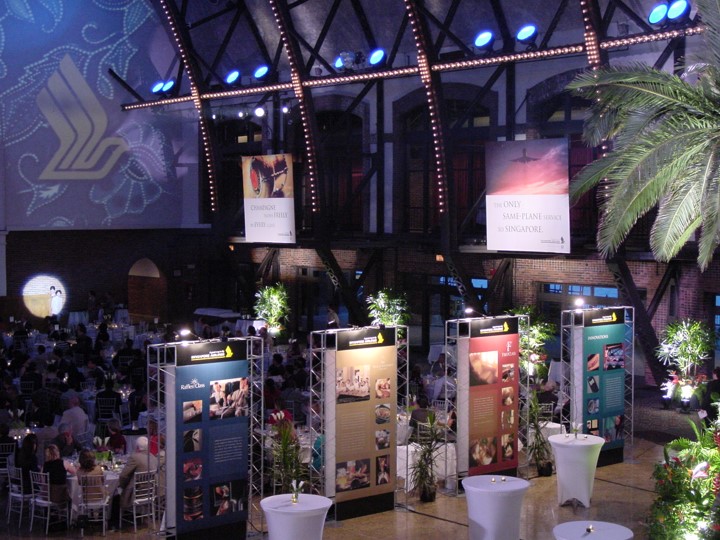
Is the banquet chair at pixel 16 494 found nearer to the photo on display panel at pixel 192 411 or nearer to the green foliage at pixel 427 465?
the photo on display panel at pixel 192 411

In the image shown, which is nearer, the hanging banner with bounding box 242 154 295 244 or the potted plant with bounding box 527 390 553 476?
the potted plant with bounding box 527 390 553 476

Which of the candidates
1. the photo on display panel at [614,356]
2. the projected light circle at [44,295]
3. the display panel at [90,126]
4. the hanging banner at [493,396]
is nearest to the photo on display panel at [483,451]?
Result: the hanging banner at [493,396]

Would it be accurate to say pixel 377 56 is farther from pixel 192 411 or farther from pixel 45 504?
pixel 45 504

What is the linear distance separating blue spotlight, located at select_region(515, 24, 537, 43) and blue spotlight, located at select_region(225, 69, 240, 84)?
356 inches

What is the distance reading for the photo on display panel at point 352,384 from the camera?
12484 mm

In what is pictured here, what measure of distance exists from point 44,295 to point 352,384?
17.8 metres

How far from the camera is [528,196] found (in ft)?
63.7

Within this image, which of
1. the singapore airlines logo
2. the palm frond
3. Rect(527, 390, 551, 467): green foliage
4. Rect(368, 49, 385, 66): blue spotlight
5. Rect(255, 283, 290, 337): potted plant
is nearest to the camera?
the palm frond

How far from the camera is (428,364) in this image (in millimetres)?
24359

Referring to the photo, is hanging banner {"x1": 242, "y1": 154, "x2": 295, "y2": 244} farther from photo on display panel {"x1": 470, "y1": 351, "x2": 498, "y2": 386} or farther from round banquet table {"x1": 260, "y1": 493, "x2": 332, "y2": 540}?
round banquet table {"x1": 260, "y1": 493, "x2": 332, "y2": 540}

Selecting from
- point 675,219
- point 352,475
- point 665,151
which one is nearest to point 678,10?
point 675,219

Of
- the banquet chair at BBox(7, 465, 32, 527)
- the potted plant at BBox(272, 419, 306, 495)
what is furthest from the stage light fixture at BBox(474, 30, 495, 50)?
the banquet chair at BBox(7, 465, 32, 527)

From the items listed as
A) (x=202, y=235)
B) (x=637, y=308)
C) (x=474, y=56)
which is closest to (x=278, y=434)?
(x=637, y=308)

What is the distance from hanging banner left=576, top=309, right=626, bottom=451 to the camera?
48.8ft
